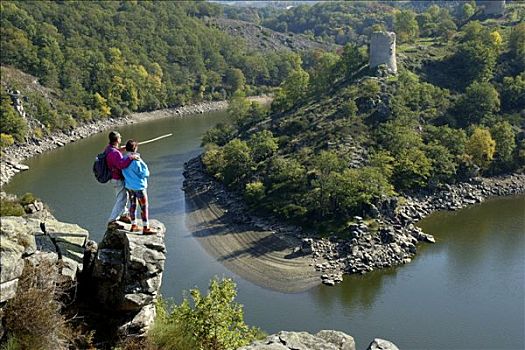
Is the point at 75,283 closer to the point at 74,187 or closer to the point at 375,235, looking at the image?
the point at 375,235

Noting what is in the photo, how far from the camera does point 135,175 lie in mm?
8695

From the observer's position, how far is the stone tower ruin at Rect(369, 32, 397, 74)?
150ft

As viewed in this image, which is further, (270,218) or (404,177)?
(404,177)

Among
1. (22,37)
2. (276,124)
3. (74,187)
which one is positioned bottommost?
(74,187)

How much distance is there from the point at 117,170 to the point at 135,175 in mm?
268

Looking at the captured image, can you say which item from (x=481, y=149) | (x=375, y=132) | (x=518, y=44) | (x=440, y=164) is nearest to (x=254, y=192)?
(x=375, y=132)

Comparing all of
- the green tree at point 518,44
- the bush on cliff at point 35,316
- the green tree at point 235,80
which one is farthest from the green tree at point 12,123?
the bush on cliff at point 35,316

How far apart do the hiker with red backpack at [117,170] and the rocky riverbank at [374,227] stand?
1736 cm

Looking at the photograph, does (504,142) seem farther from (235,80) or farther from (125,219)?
(235,80)

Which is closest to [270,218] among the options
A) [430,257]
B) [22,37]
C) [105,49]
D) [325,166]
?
[325,166]

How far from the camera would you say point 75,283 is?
8016mm

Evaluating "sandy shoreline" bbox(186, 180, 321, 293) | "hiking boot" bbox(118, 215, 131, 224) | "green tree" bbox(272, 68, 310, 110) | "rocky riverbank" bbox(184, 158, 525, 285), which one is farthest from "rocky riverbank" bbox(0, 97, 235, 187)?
"hiking boot" bbox(118, 215, 131, 224)

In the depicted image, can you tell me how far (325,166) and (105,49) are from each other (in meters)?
55.1

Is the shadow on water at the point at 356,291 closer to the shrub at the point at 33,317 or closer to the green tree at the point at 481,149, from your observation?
the green tree at the point at 481,149
